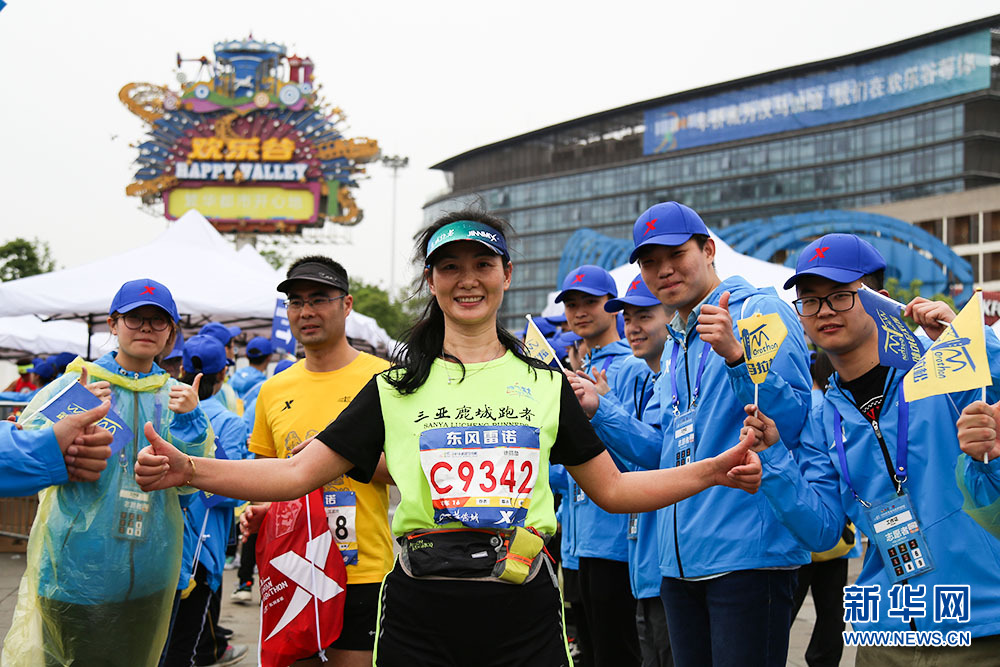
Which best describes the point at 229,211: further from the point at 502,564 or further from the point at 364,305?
the point at 502,564

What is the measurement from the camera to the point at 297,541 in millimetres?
3797

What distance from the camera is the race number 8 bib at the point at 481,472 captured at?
2.59 meters

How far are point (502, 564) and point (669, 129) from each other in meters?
95.1

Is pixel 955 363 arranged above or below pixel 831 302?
below

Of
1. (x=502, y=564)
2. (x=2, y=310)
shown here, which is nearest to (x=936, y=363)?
(x=502, y=564)

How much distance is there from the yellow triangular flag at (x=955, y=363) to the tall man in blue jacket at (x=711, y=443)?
54cm

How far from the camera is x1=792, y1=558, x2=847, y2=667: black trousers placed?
543 centimetres

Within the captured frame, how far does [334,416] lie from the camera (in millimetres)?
4043

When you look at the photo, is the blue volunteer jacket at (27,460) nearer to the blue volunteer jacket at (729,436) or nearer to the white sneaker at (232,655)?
the blue volunteer jacket at (729,436)

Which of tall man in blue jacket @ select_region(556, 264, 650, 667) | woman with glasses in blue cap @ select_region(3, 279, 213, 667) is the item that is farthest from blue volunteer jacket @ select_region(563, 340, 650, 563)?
woman with glasses in blue cap @ select_region(3, 279, 213, 667)

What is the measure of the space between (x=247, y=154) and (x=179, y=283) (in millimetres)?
33169

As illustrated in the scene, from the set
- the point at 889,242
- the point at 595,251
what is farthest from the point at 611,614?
the point at 595,251

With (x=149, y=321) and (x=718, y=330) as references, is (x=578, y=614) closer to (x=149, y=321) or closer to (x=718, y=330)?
(x=149, y=321)

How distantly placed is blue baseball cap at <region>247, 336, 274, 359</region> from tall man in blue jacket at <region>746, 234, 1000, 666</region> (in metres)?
7.33
